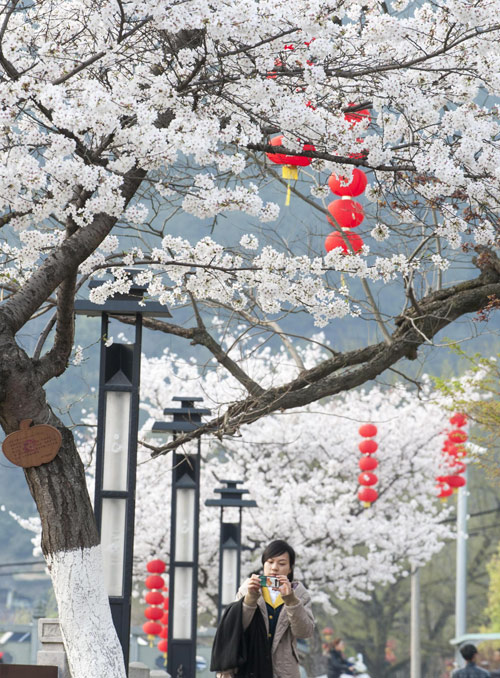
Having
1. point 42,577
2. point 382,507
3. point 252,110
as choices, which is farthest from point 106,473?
point 42,577

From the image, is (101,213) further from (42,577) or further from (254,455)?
(42,577)

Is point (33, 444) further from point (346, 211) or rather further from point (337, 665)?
point (337, 665)

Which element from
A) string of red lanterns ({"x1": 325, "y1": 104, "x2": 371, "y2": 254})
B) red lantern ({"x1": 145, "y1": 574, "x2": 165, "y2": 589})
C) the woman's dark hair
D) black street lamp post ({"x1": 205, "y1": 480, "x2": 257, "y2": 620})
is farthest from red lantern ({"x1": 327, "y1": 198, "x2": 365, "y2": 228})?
red lantern ({"x1": 145, "y1": 574, "x2": 165, "y2": 589})

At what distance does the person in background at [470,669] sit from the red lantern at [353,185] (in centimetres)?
420

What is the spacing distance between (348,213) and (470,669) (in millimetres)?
4152

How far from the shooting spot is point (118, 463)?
620 cm

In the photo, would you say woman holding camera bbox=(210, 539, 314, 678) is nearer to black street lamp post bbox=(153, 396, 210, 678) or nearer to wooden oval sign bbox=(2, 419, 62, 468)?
wooden oval sign bbox=(2, 419, 62, 468)

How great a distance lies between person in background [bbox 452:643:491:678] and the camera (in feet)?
29.3

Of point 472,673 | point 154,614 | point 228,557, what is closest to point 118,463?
point 472,673

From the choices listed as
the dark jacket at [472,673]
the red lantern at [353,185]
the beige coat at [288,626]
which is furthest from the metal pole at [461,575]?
the beige coat at [288,626]

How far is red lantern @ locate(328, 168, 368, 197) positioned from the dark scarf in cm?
409

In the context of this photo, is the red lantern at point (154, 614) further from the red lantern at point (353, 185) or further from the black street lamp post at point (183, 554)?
the red lantern at point (353, 185)

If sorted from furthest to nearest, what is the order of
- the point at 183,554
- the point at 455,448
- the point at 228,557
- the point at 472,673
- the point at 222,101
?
the point at 455,448, the point at 228,557, the point at 183,554, the point at 472,673, the point at 222,101

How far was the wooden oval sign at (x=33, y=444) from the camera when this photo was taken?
5094mm
